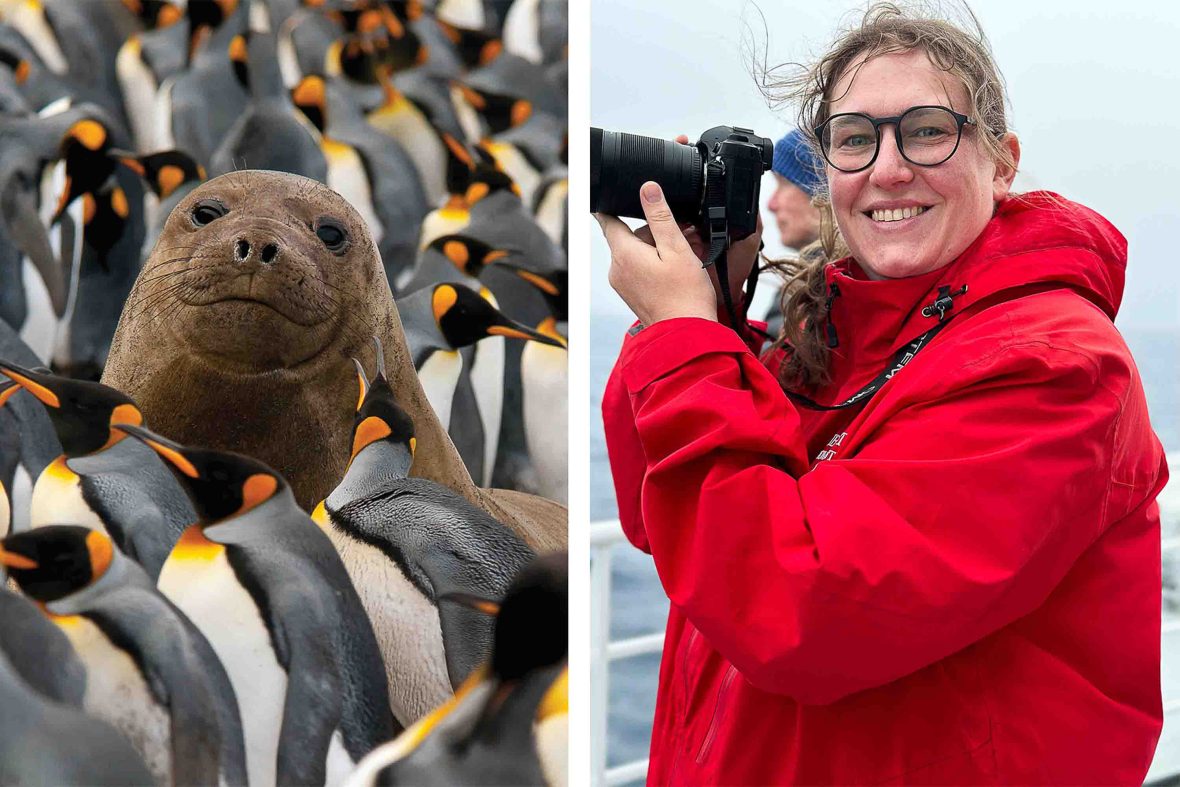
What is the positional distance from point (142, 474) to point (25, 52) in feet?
1.11

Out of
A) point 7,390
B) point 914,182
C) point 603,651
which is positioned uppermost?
point 914,182

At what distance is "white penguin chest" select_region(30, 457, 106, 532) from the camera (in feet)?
2.59

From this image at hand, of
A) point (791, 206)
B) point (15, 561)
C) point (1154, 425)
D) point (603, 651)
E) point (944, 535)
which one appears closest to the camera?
point (944, 535)

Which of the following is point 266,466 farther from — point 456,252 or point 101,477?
point 456,252

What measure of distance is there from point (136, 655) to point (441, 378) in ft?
1.05

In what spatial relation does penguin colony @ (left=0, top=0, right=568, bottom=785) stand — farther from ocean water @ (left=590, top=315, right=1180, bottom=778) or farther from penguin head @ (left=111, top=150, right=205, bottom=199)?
ocean water @ (left=590, top=315, right=1180, bottom=778)

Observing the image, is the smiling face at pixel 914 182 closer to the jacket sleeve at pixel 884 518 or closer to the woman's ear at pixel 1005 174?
the woman's ear at pixel 1005 174

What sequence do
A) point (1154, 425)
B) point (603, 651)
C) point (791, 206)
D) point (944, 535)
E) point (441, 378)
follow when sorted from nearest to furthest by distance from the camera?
point (944, 535) → point (441, 378) → point (603, 651) → point (1154, 425) → point (791, 206)

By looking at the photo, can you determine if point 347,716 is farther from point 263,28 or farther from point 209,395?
point 263,28

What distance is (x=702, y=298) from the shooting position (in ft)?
2.58

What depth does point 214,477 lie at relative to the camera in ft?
2.71

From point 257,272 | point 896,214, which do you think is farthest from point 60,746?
point 896,214

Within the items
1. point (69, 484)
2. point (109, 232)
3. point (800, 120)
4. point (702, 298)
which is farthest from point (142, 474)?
point (800, 120)

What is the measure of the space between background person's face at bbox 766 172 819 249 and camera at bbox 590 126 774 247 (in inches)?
36.5
